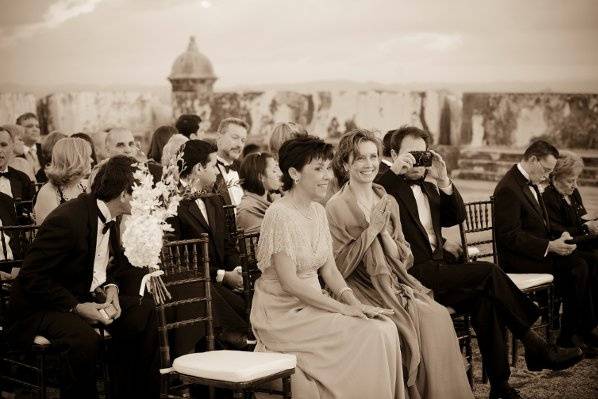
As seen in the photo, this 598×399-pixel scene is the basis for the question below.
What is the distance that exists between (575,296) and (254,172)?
2155 mm

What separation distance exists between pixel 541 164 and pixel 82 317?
320cm

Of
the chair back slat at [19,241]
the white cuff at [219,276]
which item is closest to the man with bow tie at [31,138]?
the chair back slat at [19,241]

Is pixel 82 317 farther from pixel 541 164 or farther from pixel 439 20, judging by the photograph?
pixel 439 20

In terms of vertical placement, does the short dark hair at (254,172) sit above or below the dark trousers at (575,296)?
above

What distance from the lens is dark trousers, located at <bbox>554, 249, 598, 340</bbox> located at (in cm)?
618

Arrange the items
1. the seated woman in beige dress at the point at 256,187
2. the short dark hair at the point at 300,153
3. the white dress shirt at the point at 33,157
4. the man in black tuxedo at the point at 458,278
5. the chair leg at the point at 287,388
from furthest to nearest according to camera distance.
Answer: the white dress shirt at the point at 33,157 < the seated woman in beige dress at the point at 256,187 < the man in black tuxedo at the point at 458,278 < the short dark hair at the point at 300,153 < the chair leg at the point at 287,388

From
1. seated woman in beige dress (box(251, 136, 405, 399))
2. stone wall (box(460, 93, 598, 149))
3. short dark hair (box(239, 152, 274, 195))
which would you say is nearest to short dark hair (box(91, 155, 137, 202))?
seated woman in beige dress (box(251, 136, 405, 399))

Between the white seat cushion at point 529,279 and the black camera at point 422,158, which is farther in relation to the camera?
the white seat cushion at point 529,279

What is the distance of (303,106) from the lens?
1041cm

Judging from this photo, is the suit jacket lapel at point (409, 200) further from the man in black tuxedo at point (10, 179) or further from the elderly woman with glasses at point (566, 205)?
the man in black tuxedo at point (10, 179)

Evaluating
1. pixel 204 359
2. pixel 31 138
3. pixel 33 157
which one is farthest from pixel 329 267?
pixel 31 138

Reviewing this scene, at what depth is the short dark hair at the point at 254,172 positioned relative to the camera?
224 inches

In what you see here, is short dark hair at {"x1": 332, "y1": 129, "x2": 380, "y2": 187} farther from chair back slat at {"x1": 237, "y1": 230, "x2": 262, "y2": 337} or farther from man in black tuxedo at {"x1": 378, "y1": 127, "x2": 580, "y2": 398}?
chair back slat at {"x1": 237, "y1": 230, "x2": 262, "y2": 337}

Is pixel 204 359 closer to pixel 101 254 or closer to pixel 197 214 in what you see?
pixel 101 254
